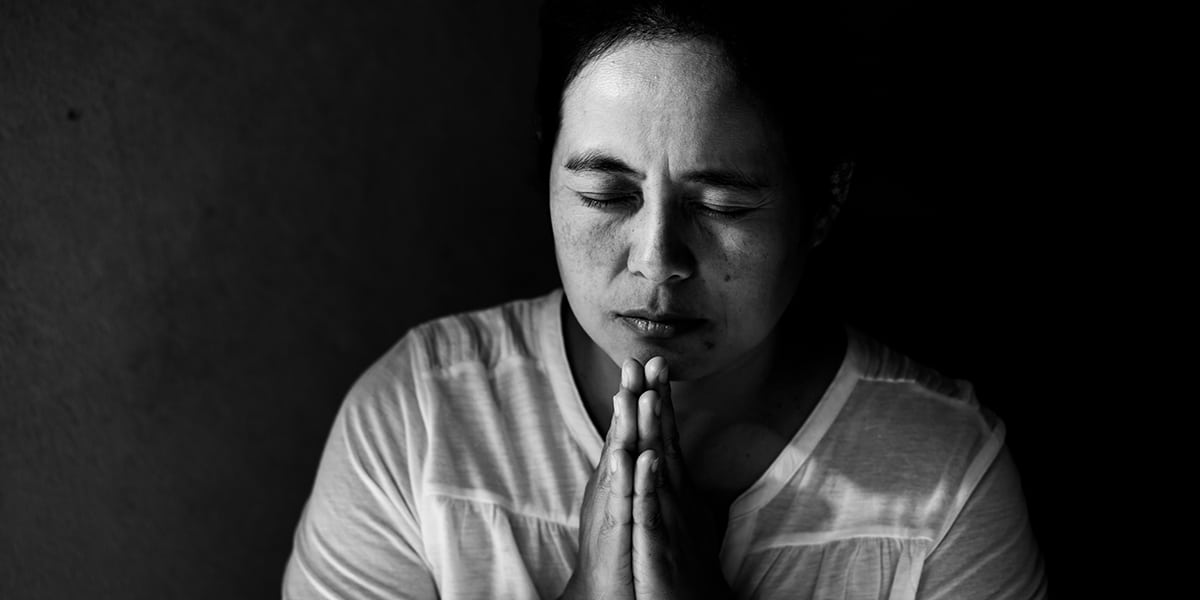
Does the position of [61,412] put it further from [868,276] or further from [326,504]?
[868,276]

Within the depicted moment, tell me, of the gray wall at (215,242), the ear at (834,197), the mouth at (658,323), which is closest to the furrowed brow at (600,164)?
the mouth at (658,323)

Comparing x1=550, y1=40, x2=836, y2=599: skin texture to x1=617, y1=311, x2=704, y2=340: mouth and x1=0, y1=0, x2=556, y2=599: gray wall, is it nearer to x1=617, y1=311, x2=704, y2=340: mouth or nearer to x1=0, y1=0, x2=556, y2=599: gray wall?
x1=617, y1=311, x2=704, y2=340: mouth

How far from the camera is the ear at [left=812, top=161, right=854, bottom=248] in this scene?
1.29 m

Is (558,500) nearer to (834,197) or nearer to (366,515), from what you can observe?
(366,515)

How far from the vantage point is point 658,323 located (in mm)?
1190

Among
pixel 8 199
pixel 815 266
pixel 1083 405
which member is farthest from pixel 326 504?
pixel 1083 405

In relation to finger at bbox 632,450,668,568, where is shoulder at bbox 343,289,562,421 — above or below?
above

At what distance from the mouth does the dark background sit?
0.95 feet

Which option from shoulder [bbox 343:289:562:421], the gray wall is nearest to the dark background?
the gray wall

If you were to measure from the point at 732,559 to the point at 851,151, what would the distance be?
1.73 ft

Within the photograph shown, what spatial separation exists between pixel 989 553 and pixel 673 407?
426mm

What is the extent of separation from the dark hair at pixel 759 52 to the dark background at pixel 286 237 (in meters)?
0.23

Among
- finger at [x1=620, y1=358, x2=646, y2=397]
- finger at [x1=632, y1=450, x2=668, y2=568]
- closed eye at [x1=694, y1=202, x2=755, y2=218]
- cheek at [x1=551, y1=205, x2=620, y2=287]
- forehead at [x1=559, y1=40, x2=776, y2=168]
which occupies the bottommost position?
finger at [x1=632, y1=450, x2=668, y2=568]

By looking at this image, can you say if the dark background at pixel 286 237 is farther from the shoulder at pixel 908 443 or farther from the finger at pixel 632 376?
the shoulder at pixel 908 443
